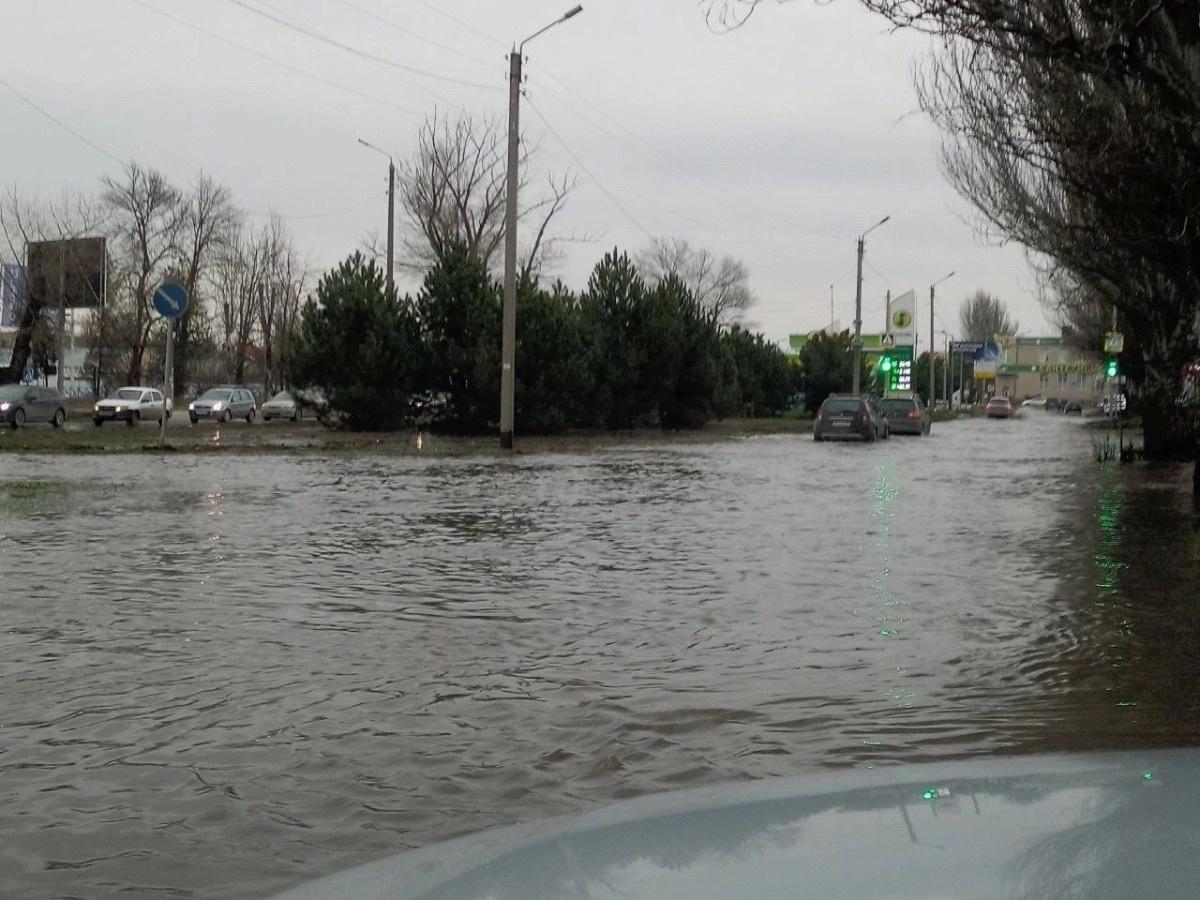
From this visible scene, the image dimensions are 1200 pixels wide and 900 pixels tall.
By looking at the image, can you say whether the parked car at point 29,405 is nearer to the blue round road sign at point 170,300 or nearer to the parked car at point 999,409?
the blue round road sign at point 170,300

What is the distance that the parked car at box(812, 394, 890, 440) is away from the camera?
138 ft

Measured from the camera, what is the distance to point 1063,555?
41.3 ft

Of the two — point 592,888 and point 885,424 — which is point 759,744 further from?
point 885,424

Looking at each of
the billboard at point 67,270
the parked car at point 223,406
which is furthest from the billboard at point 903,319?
the billboard at point 67,270

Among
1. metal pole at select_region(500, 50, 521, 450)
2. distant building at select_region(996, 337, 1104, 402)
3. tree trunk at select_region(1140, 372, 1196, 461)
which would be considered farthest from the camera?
distant building at select_region(996, 337, 1104, 402)

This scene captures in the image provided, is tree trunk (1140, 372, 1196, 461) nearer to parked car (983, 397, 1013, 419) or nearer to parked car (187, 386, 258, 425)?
parked car (187, 386, 258, 425)

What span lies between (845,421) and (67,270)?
129 ft

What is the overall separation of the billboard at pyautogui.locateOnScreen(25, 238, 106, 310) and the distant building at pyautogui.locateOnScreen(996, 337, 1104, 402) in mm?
64768

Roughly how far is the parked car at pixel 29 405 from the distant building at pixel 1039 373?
7509 centimetres

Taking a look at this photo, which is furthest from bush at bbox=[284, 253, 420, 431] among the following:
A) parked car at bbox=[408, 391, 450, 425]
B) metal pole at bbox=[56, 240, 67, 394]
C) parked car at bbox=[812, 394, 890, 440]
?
metal pole at bbox=[56, 240, 67, 394]

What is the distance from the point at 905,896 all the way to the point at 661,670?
201 inches

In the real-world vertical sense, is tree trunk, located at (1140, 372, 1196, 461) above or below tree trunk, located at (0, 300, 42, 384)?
below

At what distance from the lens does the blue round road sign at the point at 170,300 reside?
80.8 ft

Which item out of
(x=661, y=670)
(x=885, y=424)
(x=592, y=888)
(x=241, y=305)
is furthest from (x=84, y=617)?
(x=241, y=305)
